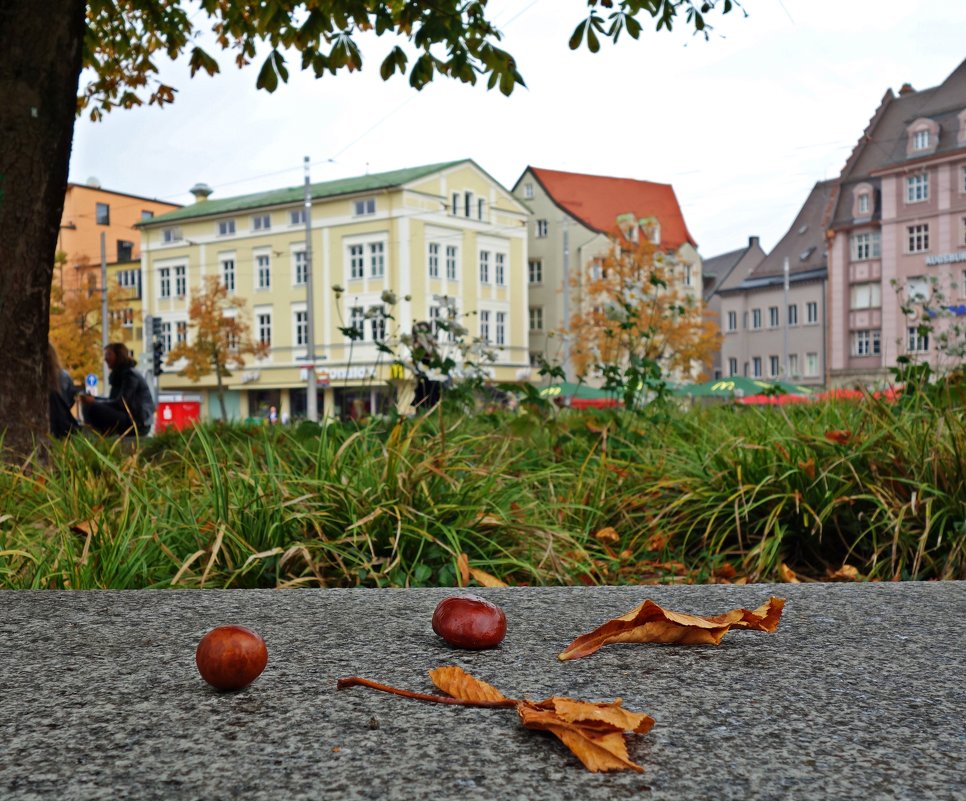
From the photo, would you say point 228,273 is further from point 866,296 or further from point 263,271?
point 866,296

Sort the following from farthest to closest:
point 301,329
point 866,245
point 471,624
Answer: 1. point 301,329
2. point 866,245
3. point 471,624

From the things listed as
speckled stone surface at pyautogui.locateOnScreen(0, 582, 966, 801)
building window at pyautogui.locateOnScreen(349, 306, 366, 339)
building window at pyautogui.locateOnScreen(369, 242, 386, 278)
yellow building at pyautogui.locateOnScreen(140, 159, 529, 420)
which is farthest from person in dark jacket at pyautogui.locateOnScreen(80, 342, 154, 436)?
building window at pyautogui.locateOnScreen(369, 242, 386, 278)

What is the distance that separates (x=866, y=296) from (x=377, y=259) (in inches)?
989

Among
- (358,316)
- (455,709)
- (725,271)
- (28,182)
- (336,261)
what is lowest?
(455,709)

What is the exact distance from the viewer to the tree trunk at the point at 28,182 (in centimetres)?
507

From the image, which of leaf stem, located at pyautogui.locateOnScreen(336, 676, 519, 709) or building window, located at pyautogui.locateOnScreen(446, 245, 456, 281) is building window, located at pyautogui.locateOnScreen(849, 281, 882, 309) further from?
leaf stem, located at pyautogui.locateOnScreen(336, 676, 519, 709)

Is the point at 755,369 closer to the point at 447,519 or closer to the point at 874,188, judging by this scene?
the point at 874,188

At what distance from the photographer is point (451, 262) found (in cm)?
5116

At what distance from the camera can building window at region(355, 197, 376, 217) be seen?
4947 cm

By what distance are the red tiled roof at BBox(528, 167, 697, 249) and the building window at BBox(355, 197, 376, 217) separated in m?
13.8

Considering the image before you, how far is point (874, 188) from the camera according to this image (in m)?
51.7

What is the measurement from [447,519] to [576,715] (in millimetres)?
2197

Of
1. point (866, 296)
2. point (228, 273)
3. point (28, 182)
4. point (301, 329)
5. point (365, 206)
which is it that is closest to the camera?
point (28, 182)

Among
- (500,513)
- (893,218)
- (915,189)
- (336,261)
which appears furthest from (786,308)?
(500,513)
